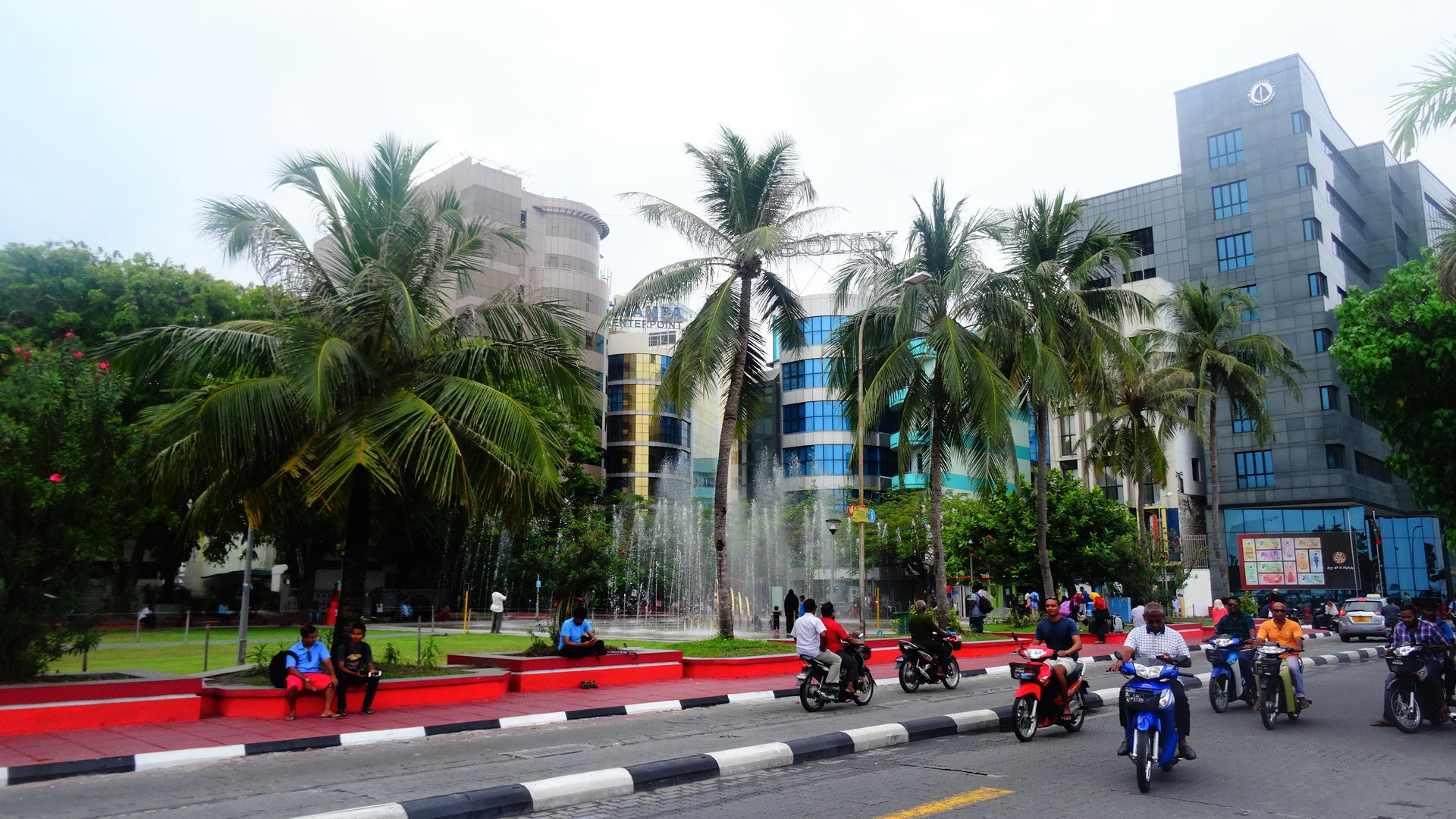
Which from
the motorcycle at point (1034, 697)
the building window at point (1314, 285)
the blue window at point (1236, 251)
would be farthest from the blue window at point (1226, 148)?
the motorcycle at point (1034, 697)

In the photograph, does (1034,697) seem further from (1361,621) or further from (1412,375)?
(1361,621)

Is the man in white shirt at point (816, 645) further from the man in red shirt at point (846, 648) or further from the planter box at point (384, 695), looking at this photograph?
the planter box at point (384, 695)

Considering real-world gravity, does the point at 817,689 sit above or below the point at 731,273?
below

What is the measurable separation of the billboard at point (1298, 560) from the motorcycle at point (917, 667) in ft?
129

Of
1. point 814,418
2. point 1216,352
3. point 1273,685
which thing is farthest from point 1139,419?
point 814,418

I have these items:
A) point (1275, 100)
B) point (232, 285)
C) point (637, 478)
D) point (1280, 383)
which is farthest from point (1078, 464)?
point (232, 285)

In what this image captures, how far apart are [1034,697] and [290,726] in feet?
28.3

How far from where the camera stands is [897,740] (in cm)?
1066

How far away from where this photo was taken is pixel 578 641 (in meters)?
16.5

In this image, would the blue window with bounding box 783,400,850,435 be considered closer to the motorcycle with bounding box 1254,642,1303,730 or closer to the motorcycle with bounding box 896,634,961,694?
the motorcycle with bounding box 896,634,961,694

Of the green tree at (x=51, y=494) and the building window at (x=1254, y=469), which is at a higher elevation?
the building window at (x=1254, y=469)

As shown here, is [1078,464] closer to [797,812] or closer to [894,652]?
[894,652]

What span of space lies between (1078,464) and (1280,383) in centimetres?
1338

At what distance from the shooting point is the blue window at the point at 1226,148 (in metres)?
63.8
